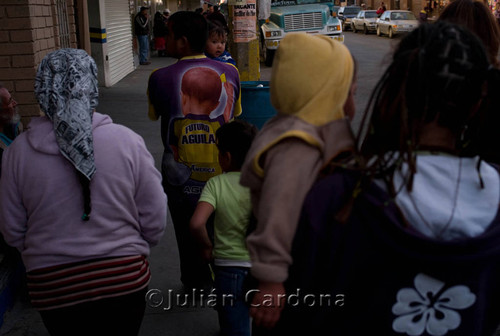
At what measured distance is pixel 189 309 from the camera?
402 centimetres

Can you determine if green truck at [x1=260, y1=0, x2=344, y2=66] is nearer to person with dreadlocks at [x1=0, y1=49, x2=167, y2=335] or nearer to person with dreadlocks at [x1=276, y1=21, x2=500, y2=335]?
person with dreadlocks at [x1=0, y1=49, x2=167, y2=335]

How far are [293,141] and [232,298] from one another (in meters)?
1.60

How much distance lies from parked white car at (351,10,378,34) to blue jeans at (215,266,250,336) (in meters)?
37.6

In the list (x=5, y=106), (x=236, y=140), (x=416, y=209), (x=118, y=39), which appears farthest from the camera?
(x=118, y=39)

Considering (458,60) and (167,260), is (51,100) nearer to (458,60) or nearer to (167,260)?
(458,60)

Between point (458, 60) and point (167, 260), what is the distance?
12.2 ft

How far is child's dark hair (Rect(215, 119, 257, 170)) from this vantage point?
117 inches

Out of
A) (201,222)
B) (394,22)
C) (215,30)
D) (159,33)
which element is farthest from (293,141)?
(394,22)

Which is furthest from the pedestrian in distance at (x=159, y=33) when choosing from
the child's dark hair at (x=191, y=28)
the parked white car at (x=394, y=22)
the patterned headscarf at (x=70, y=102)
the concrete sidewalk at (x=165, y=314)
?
the patterned headscarf at (x=70, y=102)

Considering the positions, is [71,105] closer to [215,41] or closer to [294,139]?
[294,139]

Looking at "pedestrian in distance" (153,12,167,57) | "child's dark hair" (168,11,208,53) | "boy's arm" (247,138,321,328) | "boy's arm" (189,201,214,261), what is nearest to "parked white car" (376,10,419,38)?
"pedestrian in distance" (153,12,167,57)

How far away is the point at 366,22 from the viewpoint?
38969 millimetres

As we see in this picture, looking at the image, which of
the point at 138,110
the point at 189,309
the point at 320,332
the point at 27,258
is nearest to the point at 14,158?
the point at 27,258

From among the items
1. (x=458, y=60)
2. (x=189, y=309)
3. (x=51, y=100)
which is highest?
(x=458, y=60)
